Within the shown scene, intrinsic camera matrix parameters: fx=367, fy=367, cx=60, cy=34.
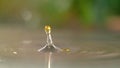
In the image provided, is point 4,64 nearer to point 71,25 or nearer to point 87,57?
point 87,57

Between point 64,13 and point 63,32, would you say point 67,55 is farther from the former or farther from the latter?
point 64,13

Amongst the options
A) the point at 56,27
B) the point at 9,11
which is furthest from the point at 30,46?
the point at 9,11

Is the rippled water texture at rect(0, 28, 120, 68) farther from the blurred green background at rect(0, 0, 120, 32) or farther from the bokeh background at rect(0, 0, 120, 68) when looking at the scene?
the blurred green background at rect(0, 0, 120, 32)

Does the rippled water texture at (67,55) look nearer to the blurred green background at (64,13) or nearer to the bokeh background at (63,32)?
the bokeh background at (63,32)

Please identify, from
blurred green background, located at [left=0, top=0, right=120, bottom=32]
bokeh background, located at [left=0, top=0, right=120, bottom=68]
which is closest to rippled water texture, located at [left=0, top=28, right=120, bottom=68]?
bokeh background, located at [left=0, top=0, right=120, bottom=68]

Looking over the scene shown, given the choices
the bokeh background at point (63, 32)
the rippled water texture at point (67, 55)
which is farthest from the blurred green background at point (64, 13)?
the rippled water texture at point (67, 55)

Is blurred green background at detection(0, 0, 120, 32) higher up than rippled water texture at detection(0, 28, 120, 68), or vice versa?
blurred green background at detection(0, 0, 120, 32)

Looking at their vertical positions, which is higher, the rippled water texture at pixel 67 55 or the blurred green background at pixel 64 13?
the blurred green background at pixel 64 13
